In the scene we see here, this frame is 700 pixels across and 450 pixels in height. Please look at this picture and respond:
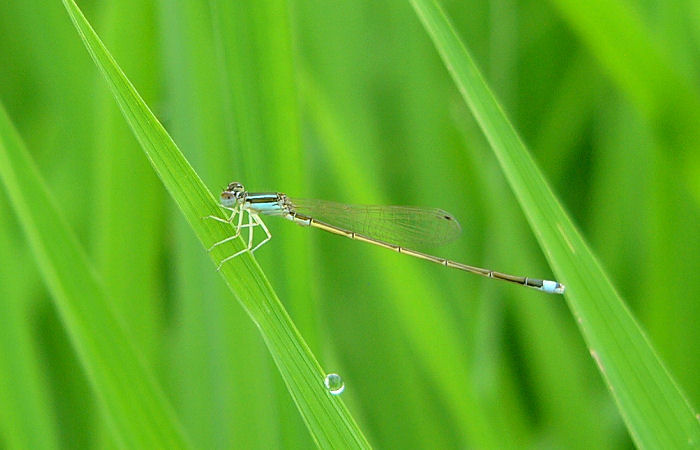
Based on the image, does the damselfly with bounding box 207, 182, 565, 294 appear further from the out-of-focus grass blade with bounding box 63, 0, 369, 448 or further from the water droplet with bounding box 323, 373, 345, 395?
the water droplet with bounding box 323, 373, 345, 395

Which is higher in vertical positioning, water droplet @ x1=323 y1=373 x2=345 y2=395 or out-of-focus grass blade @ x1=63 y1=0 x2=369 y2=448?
out-of-focus grass blade @ x1=63 y1=0 x2=369 y2=448

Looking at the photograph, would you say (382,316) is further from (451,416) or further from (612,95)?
(612,95)

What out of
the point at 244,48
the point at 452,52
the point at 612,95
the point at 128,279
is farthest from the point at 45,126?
the point at 612,95

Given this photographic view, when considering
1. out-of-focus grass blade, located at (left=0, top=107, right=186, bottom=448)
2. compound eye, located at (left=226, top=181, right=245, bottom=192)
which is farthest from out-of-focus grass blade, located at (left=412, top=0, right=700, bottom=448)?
out-of-focus grass blade, located at (left=0, top=107, right=186, bottom=448)

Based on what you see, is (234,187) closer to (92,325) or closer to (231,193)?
(231,193)

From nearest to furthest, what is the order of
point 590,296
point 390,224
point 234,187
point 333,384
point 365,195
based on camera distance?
point 333,384 < point 590,296 < point 234,187 < point 365,195 < point 390,224

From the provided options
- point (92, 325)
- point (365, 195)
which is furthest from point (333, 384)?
point (365, 195)
